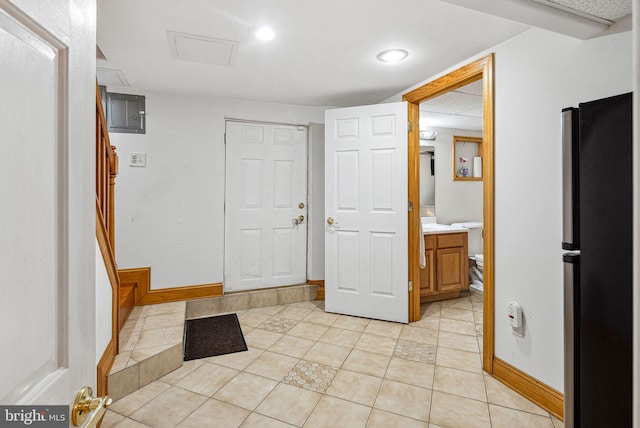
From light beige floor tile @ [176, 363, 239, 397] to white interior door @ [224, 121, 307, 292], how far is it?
4.19 feet

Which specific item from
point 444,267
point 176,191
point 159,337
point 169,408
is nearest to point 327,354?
point 169,408

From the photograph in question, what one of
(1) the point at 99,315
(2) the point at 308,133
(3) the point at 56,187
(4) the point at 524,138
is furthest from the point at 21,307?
(2) the point at 308,133

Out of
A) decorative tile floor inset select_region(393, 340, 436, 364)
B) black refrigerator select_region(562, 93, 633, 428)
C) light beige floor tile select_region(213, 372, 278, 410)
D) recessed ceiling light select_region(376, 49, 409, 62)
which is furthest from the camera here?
decorative tile floor inset select_region(393, 340, 436, 364)

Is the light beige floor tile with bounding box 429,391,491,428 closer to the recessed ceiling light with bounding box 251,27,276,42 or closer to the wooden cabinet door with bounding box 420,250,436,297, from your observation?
the wooden cabinet door with bounding box 420,250,436,297

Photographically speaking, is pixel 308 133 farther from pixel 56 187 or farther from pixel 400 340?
pixel 56 187

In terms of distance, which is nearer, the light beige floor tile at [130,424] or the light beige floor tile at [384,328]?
the light beige floor tile at [130,424]

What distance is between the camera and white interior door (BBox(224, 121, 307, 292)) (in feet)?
11.3

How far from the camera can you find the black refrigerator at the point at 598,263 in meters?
0.92

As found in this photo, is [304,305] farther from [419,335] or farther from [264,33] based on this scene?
[264,33]

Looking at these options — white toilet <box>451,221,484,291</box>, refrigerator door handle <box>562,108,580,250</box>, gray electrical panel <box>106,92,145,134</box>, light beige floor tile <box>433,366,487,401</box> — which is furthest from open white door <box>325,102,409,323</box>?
refrigerator door handle <box>562,108,580,250</box>

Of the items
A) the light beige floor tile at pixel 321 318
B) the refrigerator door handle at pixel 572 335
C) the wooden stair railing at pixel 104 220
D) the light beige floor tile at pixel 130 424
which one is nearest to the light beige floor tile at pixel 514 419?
the refrigerator door handle at pixel 572 335

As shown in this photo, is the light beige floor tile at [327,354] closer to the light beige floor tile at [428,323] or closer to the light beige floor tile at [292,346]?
the light beige floor tile at [292,346]

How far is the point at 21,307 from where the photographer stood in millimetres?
449

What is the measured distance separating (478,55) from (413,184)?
1.11 m
